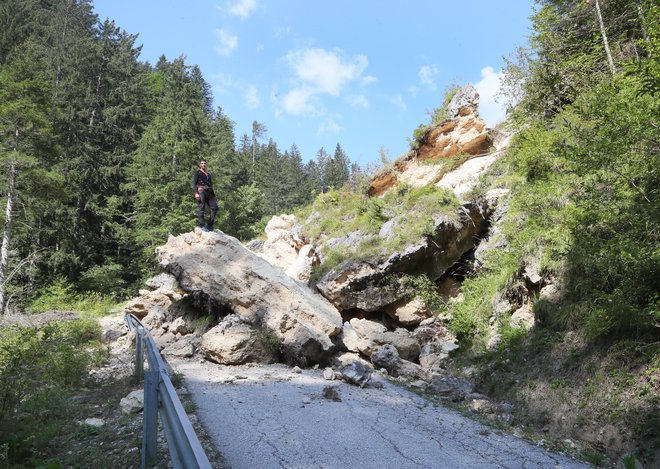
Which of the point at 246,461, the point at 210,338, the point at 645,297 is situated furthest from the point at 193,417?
the point at 645,297

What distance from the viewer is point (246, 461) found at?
363 cm

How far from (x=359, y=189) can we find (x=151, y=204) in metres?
12.9

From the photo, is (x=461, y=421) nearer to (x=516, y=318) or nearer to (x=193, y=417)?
(x=193, y=417)

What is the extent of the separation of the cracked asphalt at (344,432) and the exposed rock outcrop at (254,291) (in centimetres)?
→ 226

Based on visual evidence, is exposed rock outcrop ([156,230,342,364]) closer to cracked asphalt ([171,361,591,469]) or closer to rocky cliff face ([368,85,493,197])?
cracked asphalt ([171,361,591,469])

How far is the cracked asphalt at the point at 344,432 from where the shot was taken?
386 centimetres

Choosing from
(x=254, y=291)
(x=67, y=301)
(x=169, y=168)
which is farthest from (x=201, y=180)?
(x=67, y=301)

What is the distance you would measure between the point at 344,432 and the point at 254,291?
603 cm

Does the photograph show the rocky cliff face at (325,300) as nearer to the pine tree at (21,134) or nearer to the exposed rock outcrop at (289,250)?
the exposed rock outcrop at (289,250)

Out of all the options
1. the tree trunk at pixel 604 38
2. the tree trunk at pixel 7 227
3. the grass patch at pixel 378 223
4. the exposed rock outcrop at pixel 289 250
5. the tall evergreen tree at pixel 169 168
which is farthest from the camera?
Result: the tall evergreen tree at pixel 169 168

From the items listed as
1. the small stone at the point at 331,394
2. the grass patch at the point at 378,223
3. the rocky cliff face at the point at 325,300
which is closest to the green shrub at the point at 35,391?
the rocky cliff face at the point at 325,300

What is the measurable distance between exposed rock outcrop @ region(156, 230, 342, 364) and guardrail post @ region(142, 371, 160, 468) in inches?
236

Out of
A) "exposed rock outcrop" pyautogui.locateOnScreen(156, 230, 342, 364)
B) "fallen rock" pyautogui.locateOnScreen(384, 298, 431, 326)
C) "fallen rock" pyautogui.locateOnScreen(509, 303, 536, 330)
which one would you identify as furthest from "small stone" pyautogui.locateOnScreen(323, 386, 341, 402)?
"fallen rock" pyautogui.locateOnScreen(384, 298, 431, 326)

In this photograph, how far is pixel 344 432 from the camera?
14.9ft
